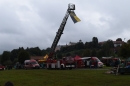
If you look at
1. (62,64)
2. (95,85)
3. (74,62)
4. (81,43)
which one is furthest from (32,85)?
(81,43)

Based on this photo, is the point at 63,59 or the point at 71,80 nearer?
the point at 71,80

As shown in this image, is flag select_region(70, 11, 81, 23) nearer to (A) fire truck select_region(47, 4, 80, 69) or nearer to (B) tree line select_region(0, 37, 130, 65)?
(A) fire truck select_region(47, 4, 80, 69)

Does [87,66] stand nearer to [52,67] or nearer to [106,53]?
[52,67]

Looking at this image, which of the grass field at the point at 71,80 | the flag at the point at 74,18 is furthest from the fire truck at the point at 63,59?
the grass field at the point at 71,80

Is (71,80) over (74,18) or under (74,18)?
under

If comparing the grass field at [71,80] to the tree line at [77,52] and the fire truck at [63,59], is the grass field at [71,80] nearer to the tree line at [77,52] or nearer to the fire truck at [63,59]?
the fire truck at [63,59]

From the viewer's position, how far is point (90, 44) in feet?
582

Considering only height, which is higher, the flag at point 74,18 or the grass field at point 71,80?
the flag at point 74,18

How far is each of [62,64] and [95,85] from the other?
1110 inches

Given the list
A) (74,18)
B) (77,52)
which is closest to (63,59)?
(74,18)

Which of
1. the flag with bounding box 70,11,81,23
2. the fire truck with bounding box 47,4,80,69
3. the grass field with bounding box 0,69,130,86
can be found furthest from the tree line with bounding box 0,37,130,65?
the grass field with bounding box 0,69,130,86

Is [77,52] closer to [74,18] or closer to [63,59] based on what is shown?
[74,18]

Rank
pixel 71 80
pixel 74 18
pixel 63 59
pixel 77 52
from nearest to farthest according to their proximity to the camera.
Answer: pixel 71 80 → pixel 63 59 → pixel 74 18 → pixel 77 52

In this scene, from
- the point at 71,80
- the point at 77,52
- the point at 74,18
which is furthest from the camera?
the point at 77,52
